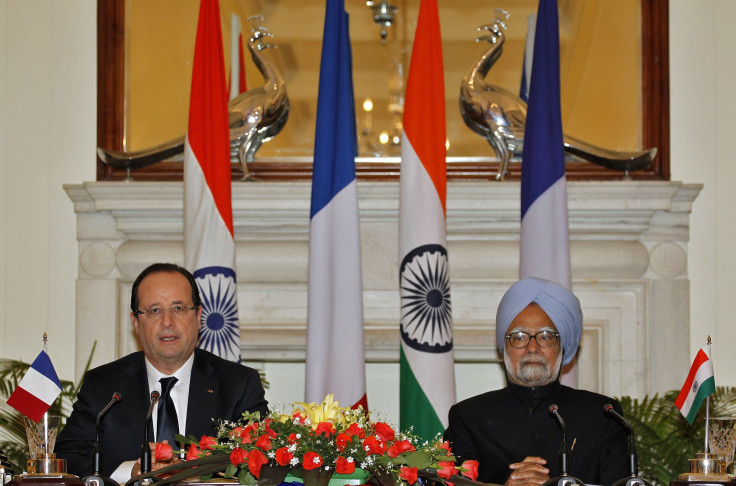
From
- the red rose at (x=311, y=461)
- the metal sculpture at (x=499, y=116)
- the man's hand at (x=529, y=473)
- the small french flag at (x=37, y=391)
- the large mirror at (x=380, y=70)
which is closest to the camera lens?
the red rose at (x=311, y=461)

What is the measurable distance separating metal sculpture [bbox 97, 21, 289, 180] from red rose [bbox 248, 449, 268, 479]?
3.11 m

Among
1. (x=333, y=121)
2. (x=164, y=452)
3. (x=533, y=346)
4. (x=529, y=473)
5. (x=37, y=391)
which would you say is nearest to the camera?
(x=164, y=452)

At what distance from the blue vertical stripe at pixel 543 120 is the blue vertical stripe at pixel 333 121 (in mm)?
844

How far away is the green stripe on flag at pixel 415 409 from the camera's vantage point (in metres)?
4.57

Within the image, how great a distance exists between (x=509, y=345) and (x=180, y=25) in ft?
9.91

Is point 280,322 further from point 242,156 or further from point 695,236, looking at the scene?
point 695,236

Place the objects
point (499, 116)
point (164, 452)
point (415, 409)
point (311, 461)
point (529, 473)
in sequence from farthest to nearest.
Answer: point (499, 116)
point (415, 409)
point (529, 473)
point (164, 452)
point (311, 461)

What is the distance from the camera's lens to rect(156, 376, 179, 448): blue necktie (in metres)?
3.45

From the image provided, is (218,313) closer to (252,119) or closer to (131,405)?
(252,119)

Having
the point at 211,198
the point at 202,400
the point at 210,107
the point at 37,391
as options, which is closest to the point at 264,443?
the point at 37,391

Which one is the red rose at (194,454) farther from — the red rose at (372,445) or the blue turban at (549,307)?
the blue turban at (549,307)

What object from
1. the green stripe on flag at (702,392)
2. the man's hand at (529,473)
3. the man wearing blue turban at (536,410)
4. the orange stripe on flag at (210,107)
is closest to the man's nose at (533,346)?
the man wearing blue turban at (536,410)

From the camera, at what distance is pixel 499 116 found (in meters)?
5.21

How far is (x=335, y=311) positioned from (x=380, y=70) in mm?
1589
